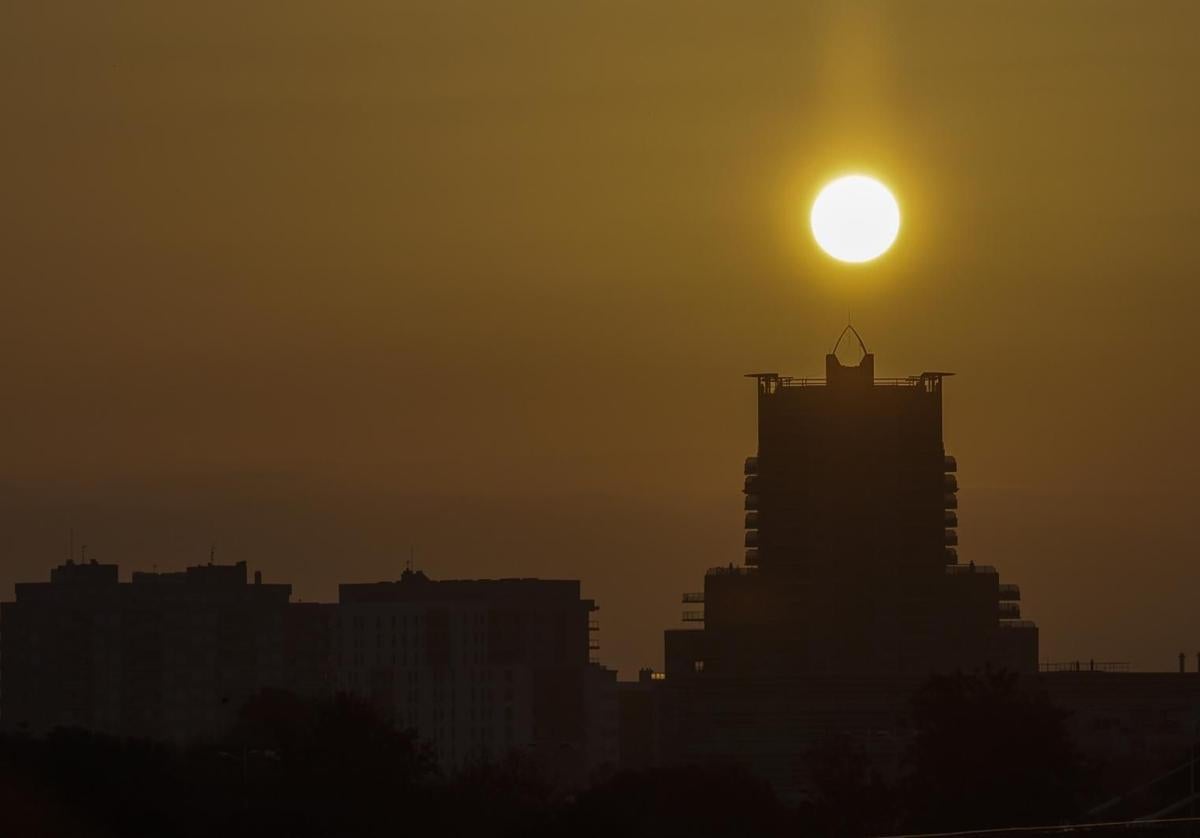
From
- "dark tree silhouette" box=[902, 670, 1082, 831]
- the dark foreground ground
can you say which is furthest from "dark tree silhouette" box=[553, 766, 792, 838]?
"dark tree silhouette" box=[902, 670, 1082, 831]

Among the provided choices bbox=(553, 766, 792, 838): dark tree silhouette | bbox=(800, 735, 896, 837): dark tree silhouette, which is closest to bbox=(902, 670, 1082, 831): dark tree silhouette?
bbox=(800, 735, 896, 837): dark tree silhouette

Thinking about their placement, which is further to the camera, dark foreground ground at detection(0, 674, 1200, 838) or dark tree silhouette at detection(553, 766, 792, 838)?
dark tree silhouette at detection(553, 766, 792, 838)

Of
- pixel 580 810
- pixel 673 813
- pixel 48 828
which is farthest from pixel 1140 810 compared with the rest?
pixel 48 828

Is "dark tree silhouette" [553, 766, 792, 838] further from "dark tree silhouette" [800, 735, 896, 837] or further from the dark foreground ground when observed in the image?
"dark tree silhouette" [800, 735, 896, 837]

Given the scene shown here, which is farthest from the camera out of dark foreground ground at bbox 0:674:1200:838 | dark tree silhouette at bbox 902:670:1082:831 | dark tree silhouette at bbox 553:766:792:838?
dark tree silhouette at bbox 902:670:1082:831

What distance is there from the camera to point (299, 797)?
8844 cm

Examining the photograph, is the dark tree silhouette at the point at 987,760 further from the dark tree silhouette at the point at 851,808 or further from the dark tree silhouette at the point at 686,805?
the dark tree silhouette at the point at 686,805

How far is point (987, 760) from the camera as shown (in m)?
102

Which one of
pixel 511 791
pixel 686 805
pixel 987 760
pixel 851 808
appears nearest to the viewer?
pixel 851 808

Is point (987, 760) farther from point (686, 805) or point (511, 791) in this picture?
point (511, 791)

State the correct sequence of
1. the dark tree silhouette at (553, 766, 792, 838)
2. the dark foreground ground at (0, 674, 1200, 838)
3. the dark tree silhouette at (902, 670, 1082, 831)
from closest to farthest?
the dark foreground ground at (0, 674, 1200, 838) < the dark tree silhouette at (553, 766, 792, 838) < the dark tree silhouette at (902, 670, 1082, 831)

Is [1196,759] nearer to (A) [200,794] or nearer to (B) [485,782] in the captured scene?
(B) [485,782]

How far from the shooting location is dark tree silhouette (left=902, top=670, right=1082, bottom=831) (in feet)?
322

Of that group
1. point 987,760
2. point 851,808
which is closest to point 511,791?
point 851,808
